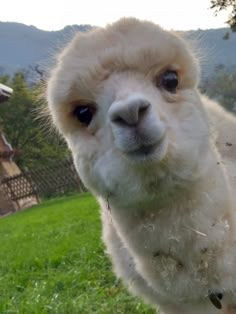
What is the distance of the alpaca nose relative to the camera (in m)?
1.99

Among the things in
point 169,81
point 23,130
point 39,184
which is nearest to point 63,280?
point 169,81

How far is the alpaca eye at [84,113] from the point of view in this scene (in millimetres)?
2328

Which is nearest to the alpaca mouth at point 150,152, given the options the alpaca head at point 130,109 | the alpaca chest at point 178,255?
the alpaca head at point 130,109

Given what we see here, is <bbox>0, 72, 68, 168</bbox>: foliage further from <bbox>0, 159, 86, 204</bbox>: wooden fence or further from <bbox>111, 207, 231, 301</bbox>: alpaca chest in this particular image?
<bbox>111, 207, 231, 301</bbox>: alpaca chest

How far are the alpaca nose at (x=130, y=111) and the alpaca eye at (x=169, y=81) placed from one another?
0.30 meters

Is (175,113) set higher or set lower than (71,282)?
higher

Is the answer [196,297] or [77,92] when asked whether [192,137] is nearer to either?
[77,92]

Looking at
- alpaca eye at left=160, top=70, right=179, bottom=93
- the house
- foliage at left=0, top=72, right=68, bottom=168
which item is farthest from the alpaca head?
foliage at left=0, top=72, right=68, bottom=168

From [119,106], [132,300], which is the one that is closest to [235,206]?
[119,106]

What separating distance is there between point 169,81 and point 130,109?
388 mm

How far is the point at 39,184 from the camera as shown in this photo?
25.3 metres

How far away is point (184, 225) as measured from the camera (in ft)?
7.41

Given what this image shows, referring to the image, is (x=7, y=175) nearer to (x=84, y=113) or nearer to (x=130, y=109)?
(x=84, y=113)

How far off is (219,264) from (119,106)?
27.8 inches
